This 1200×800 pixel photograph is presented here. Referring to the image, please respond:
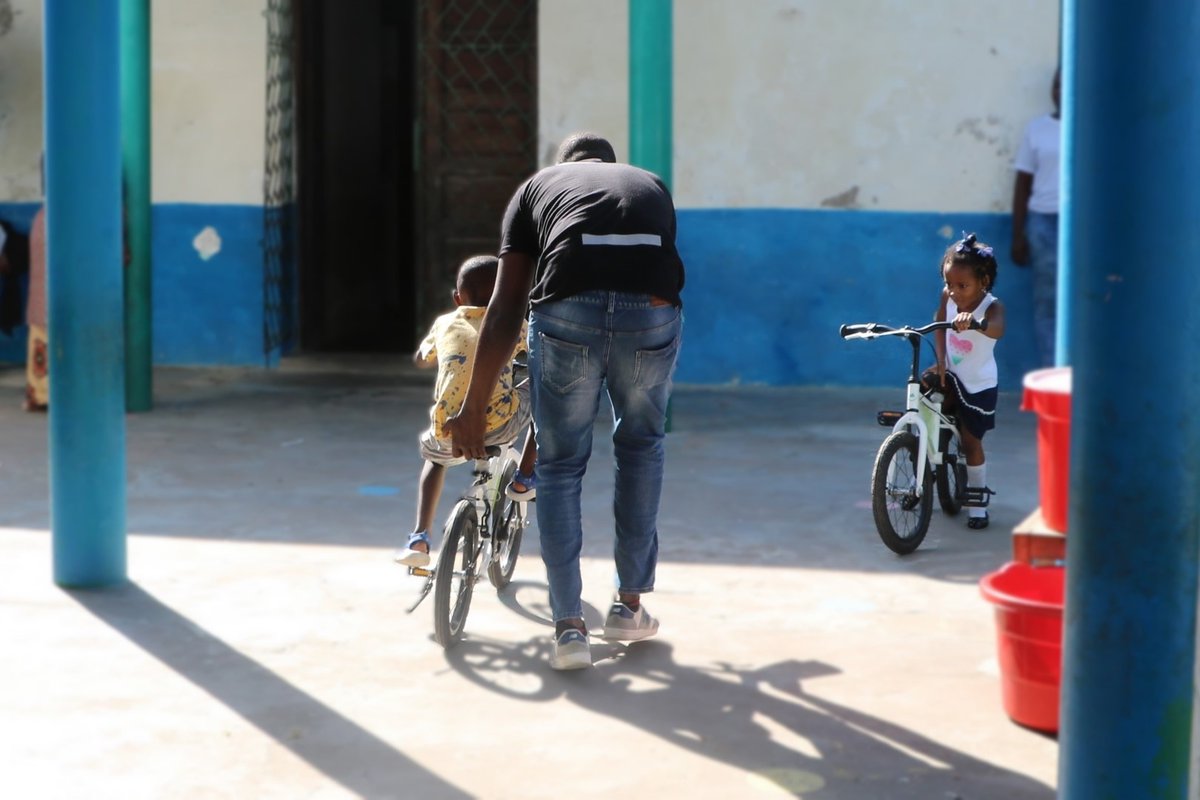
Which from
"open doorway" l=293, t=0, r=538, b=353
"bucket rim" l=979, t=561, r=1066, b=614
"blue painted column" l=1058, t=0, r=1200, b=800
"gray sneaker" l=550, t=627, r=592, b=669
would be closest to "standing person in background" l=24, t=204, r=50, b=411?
"open doorway" l=293, t=0, r=538, b=353

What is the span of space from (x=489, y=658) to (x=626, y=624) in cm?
42

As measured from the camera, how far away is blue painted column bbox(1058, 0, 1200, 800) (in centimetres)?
303

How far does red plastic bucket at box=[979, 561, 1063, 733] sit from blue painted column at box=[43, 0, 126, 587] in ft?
9.55

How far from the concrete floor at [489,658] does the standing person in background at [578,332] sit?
455 mm

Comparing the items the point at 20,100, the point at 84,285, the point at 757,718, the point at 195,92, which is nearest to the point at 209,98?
the point at 195,92

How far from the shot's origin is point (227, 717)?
4.55 metres

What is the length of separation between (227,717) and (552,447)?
1147 mm

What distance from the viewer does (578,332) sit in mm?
4812

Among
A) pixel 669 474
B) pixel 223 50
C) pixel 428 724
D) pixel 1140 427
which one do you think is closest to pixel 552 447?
pixel 428 724

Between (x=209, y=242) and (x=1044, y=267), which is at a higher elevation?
(x=209, y=242)

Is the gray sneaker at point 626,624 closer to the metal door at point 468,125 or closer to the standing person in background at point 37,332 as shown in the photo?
the standing person in background at point 37,332

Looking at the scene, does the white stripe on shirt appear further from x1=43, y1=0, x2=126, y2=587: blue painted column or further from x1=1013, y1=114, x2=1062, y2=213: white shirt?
x1=1013, y1=114, x2=1062, y2=213: white shirt

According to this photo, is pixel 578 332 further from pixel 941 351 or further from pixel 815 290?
pixel 815 290

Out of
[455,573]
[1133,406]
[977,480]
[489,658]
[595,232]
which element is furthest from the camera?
[977,480]
